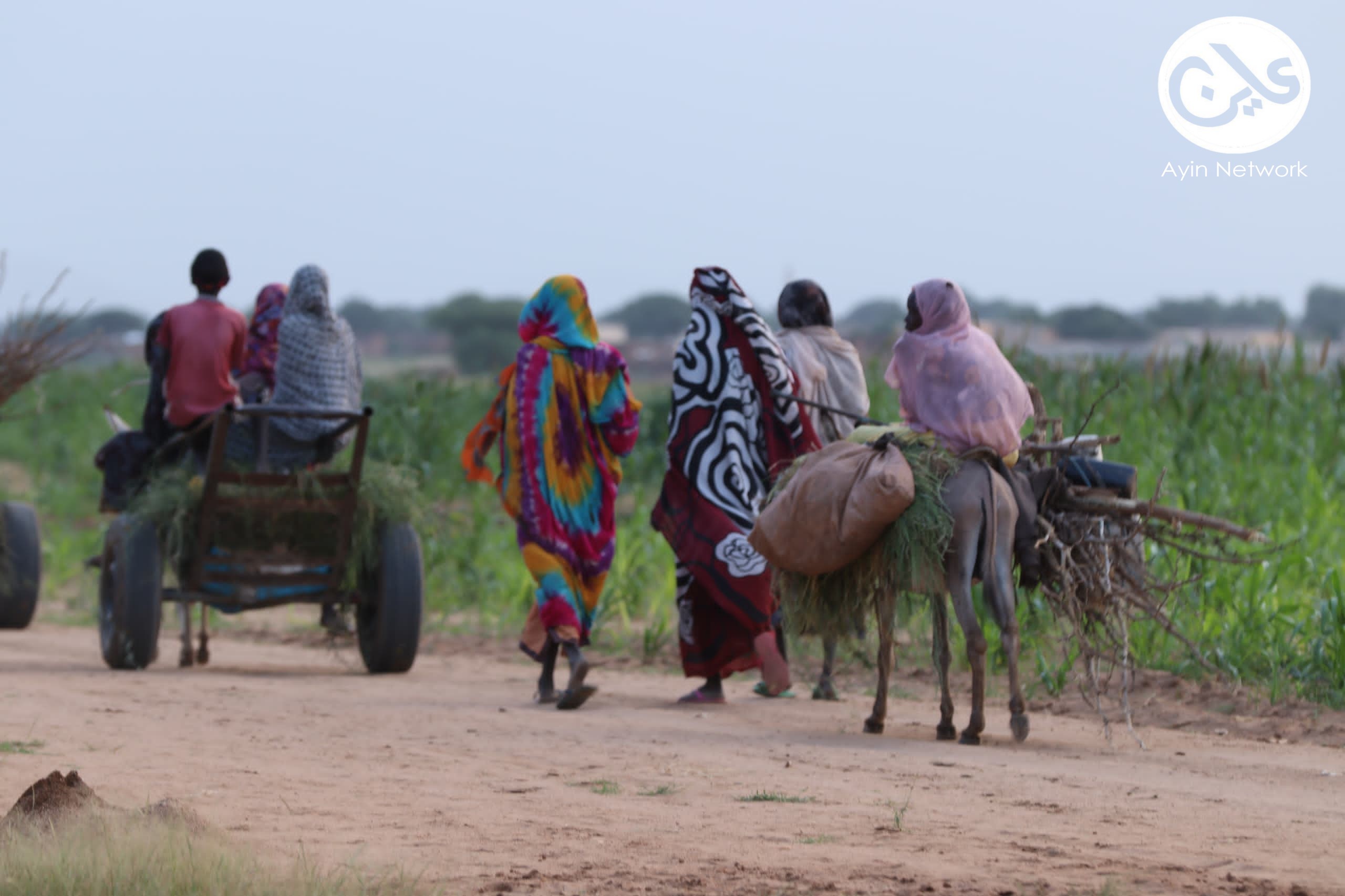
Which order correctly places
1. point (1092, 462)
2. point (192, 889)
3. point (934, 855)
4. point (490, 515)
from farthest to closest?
point (490, 515), point (1092, 462), point (934, 855), point (192, 889)

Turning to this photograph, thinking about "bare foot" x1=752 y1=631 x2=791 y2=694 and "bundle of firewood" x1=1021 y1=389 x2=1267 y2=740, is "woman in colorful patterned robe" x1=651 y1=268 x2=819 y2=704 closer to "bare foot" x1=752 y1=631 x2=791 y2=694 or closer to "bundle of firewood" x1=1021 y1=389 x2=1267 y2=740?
"bare foot" x1=752 y1=631 x2=791 y2=694

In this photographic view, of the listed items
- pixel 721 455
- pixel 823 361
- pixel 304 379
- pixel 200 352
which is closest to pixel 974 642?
pixel 721 455

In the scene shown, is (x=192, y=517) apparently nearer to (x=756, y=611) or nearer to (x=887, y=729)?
(x=756, y=611)

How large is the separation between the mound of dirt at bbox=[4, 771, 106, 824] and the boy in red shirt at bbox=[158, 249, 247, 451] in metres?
4.94

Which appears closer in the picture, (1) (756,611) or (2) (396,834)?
(2) (396,834)

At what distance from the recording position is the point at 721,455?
8594mm

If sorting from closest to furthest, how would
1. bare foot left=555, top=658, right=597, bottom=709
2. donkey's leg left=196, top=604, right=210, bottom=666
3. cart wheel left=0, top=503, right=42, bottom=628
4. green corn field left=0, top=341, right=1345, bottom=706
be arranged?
bare foot left=555, top=658, right=597, bottom=709
green corn field left=0, top=341, right=1345, bottom=706
donkey's leg left=196, top=604, right=210, bottom=666
cart wheel left=0, top=503, right=42, bottom=628

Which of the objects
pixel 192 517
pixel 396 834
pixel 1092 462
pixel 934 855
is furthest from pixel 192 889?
pixel 192 517

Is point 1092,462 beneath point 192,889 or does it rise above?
above

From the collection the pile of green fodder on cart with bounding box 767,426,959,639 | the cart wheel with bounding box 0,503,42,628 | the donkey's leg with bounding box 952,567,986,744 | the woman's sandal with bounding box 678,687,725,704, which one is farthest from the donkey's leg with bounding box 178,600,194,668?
the donkey's leg with bounding box 952,567,986,744

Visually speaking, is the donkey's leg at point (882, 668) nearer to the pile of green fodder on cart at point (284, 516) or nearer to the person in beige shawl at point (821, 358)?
the person in beige shawl at point (821, 358)

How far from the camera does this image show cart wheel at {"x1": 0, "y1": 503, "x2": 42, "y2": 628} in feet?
38.8

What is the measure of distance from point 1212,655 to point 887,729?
6.90 ft

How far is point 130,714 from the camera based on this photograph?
7730 mm
